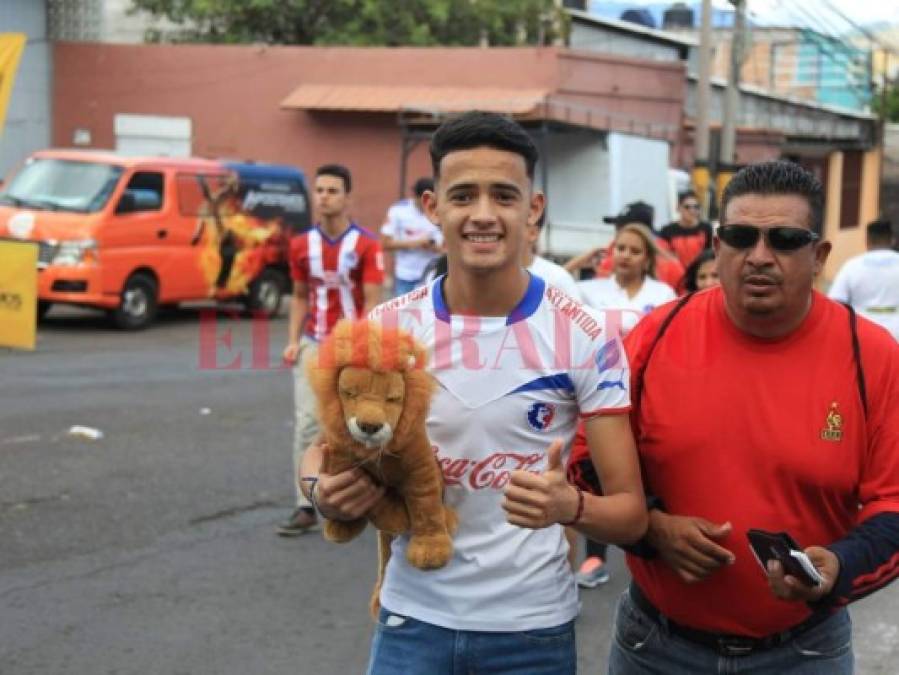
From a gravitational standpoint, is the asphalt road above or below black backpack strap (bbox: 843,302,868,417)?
below

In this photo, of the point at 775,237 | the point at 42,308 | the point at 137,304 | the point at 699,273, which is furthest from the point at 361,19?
the point at 775,237

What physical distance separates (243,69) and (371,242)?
21093 millimetres

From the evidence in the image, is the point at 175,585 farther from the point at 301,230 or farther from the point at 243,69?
the point at 243,69

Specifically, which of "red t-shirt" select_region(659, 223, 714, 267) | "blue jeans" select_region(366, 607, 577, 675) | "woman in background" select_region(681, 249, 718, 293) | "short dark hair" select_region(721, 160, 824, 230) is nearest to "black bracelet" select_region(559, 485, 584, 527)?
"blue jeans" select_region(366, 607, 577, 675)

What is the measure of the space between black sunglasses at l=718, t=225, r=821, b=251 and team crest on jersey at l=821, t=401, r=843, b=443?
1.21 feet

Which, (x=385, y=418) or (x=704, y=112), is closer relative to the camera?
(x=385, y=418)

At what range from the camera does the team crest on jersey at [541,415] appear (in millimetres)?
3160

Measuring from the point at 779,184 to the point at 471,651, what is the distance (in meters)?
1.24

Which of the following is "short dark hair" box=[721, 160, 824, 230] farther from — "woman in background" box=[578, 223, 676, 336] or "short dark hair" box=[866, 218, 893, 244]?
"short dark hair" box=[866, 218, 893, 244]

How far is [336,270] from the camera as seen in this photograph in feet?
26.5

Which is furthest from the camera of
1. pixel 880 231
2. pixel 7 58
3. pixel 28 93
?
pixel 28 93

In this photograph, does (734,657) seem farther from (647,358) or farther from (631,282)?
(631,282)

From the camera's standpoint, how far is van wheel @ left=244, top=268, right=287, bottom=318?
20.5 m

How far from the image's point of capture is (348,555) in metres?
7.52
